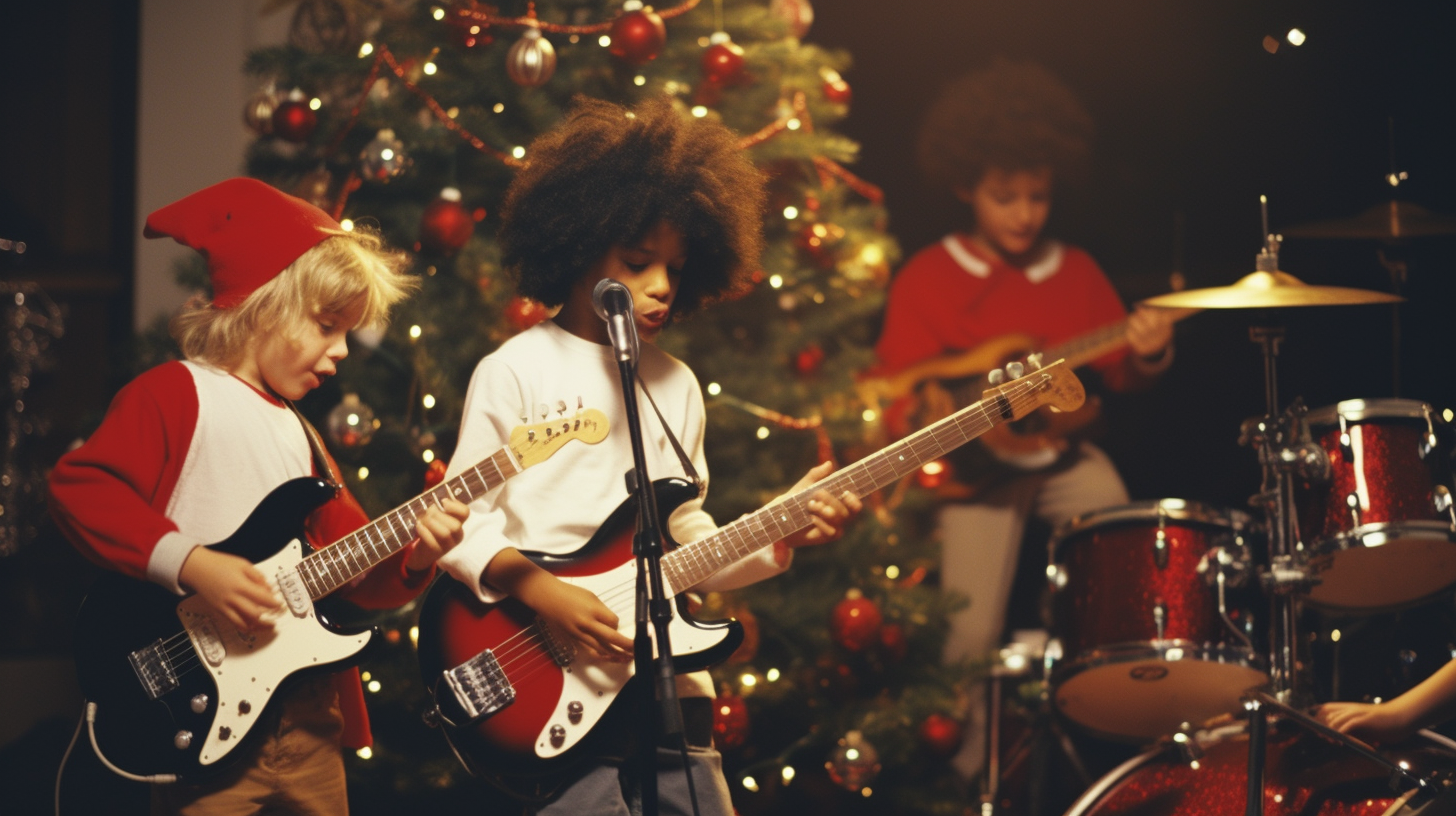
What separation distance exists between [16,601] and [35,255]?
140 cm

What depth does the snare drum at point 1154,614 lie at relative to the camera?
9.88 feet

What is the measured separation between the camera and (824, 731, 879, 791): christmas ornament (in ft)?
11.5

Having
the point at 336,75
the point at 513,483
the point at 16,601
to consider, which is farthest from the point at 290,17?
the point at 513,483

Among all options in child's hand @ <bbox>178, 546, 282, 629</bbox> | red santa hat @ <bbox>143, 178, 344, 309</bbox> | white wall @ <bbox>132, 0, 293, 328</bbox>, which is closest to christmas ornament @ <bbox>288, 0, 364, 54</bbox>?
white wall @ <bbox>132, 0, 293, 328</bbox>

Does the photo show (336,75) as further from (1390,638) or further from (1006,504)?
(1390,638)

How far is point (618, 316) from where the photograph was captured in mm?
2041

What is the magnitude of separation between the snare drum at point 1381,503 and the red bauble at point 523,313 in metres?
2.07

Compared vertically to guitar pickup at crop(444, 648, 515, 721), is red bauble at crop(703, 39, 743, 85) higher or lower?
higher

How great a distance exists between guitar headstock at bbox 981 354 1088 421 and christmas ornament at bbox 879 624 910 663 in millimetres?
1554

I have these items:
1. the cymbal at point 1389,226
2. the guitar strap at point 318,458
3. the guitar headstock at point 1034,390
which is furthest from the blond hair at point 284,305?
the cymbal at point 1389,226

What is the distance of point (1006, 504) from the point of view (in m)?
4.60

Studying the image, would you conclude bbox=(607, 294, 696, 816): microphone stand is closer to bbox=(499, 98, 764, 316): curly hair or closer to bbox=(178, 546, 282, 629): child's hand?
bbox=(499, 98, 764, 316): curly hair

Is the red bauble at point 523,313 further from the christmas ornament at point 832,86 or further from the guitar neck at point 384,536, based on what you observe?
the christmas ornament at point 832,86

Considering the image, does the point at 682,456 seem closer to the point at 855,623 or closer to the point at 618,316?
the point at 618,316
